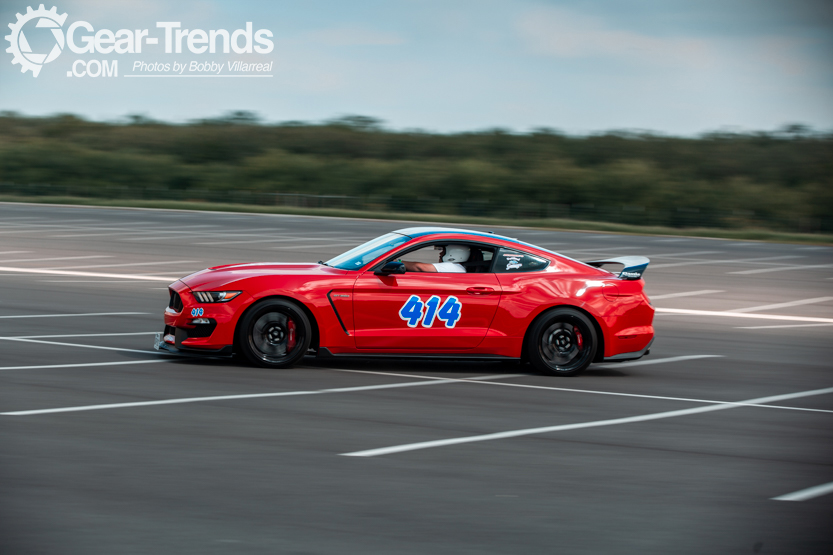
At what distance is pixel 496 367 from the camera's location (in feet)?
32.8

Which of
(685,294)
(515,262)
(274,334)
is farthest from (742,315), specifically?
(274,334)

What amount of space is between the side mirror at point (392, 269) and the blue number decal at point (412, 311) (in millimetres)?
277

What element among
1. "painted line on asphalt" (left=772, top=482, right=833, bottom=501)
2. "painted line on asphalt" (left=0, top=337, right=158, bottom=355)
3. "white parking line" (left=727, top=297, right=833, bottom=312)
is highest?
"white parking line" (left=727, top=297, right=833, bottom=312)

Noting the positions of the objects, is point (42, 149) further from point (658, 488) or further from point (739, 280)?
point (658, 488)

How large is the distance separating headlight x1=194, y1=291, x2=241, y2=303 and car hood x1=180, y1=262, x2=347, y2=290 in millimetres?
64

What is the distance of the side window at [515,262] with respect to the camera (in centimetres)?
952

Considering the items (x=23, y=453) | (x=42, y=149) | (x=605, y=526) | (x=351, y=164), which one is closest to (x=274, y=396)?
(x=23, y=453)

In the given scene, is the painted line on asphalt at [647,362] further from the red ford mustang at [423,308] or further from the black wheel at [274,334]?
the black wheel at [274,334]

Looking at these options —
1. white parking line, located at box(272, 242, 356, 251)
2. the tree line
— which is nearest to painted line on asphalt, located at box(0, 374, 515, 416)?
→ white parking line, located at box(272, 242, 356, 251)

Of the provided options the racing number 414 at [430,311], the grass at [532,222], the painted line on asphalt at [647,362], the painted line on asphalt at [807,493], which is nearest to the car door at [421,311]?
the racing number 414 at [430,311]

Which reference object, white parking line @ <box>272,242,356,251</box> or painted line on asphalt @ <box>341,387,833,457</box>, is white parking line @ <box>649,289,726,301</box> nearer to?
painted line on asphalt @ <box>341,387,833,457</box>

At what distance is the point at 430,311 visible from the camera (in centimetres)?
918

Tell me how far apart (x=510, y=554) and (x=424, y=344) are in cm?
473

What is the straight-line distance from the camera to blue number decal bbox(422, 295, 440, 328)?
918cm
